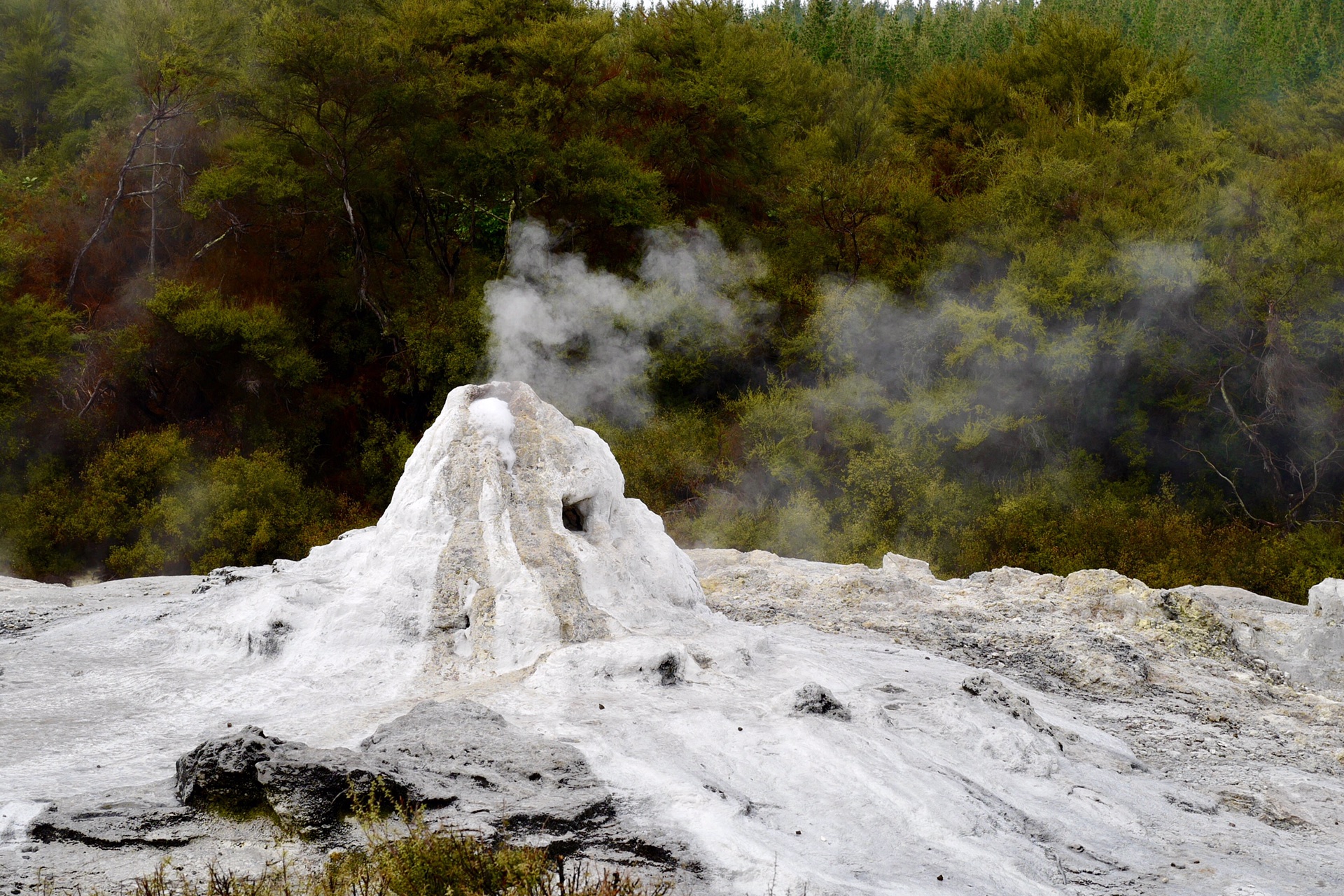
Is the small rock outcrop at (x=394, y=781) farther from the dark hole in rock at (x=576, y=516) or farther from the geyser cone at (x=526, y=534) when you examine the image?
the dark hole in rock at (x=576, y=516)

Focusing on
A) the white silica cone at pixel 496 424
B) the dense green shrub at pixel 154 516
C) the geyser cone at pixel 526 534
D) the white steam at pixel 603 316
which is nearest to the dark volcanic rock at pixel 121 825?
the geyser cone at pixel 526 534

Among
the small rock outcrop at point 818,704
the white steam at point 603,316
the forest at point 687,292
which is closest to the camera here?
the small rock outcrop at point 818,704

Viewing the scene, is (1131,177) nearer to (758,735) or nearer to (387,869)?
(758,735)

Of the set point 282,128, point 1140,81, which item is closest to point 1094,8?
point 1140,81

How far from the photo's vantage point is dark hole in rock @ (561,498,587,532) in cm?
712

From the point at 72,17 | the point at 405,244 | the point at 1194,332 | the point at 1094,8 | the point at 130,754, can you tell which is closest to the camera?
the point at 130,754

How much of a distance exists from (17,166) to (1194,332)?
19.6 meters

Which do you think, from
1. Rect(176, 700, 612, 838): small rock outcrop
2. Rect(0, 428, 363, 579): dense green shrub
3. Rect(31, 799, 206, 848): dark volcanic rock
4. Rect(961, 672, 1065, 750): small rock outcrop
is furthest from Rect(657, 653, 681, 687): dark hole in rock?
Rect(0, 428, 363, 579): dense green shrub

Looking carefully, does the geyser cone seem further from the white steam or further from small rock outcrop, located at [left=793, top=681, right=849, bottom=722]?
the white steam

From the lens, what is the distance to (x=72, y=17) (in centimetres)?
2241

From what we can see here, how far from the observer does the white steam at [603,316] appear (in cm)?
1650

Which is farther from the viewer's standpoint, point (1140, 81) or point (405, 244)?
point (405, 244)

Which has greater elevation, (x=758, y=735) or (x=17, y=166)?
(x=17, y=166)

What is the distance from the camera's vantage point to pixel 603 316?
1683cm
